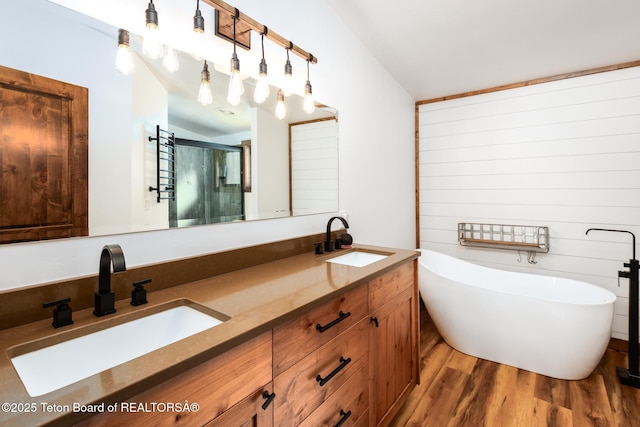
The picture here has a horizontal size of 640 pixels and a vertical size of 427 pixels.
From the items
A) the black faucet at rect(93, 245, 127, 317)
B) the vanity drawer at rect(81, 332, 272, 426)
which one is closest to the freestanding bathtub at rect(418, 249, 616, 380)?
the vanity drawer at rect(81, 332, 272, 426)

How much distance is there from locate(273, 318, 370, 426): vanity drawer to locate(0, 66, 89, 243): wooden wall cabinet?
32.9 inches

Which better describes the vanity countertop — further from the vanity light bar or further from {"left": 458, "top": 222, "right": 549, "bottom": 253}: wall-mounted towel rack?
{"left": 458, "top": 222, "right": 549, "bottom": 253}: wall-mounted towel rack

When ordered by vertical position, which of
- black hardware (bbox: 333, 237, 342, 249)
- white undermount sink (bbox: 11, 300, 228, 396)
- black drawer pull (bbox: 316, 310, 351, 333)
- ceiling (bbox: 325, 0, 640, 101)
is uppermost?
ceiling (bbox: 325, 0, 640, 101)

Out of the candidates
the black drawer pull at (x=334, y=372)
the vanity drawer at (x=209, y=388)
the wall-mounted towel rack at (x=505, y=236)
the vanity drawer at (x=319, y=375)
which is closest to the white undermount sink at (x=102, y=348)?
the vanity drawer at (x=209, y=388)

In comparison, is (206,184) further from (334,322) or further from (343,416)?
(343,416)

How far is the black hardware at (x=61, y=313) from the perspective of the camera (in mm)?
846

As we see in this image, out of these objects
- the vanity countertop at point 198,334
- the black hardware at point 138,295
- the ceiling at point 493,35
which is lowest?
the vanity countertop at point 198,334

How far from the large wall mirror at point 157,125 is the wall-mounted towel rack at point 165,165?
2 centimetres

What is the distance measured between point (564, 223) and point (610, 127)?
3.03 ft

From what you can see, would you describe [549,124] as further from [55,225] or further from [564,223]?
[55,225]

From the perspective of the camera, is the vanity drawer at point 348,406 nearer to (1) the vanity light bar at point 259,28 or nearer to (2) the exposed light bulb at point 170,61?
(2) the exposed light bulb at point 170,61

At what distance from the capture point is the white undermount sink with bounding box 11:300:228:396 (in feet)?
2.43

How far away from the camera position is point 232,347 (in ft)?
2.54

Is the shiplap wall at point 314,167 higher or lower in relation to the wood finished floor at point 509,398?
higher
